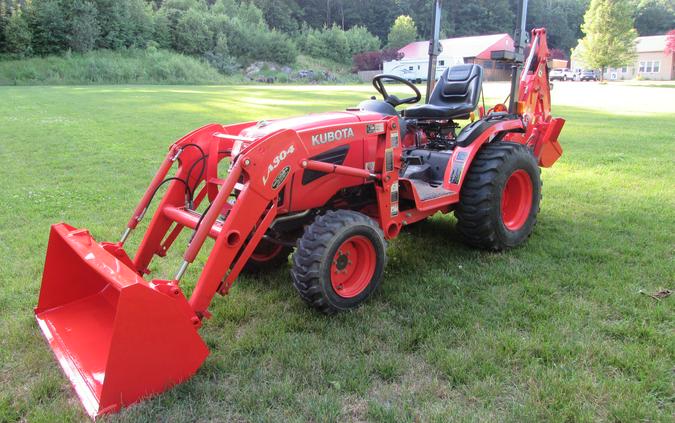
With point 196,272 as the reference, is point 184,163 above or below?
above

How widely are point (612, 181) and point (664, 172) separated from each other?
112 cm

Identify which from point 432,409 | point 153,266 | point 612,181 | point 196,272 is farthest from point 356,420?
point 612,181

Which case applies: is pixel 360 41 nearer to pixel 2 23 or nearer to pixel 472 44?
pixel 472 44

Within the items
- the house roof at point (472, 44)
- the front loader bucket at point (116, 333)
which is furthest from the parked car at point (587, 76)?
the front loader bucket at point (116, 333)

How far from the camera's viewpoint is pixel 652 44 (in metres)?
66.2

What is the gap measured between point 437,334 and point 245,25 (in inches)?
2678

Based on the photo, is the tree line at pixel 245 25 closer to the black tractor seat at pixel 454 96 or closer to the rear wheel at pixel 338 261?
the black tractor seat at pixel 454 96

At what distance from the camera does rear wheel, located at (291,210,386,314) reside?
10.3 feet

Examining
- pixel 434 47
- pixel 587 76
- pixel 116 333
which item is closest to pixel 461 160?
pixel 434 47

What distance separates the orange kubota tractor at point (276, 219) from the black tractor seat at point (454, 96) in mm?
16

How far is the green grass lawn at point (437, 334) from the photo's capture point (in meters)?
2.54

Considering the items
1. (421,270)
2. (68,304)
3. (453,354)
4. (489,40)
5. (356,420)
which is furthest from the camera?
(489,40)

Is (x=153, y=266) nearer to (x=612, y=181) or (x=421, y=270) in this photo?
(x=421, y=270)

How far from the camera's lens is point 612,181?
7133 millimetres
